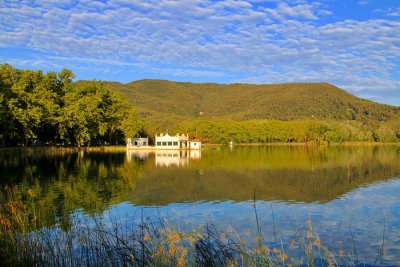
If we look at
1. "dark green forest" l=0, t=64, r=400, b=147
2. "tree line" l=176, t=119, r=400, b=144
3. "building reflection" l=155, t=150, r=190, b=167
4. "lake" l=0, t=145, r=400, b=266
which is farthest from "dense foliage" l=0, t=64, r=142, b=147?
"tree line" l=176, t=119, r=400, b=144

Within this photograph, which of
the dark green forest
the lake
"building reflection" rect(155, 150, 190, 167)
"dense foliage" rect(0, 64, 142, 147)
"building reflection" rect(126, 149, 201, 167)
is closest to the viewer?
the lake

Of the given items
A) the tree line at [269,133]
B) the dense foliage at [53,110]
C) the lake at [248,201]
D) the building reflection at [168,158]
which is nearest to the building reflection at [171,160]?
the building reflection at [168,158]

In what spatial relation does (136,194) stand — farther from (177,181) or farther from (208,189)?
(177,181)

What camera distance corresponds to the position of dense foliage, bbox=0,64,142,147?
53938 mm

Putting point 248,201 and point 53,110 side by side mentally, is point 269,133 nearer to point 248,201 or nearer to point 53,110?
point 53,110

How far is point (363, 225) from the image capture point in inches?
600

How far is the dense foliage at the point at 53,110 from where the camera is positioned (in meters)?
53.9

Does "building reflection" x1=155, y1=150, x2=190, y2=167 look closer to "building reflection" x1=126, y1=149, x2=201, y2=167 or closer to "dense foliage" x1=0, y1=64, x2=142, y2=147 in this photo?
"building reflection" x1=126, y1=149, x2=201, y2=167

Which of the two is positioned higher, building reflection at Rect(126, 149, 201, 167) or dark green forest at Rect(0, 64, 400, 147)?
dark green forest at Rect(0, 64, 400, 147)

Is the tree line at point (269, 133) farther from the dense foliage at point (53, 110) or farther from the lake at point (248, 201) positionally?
the lake at point (248, 201)

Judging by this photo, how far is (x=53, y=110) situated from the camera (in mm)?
60406

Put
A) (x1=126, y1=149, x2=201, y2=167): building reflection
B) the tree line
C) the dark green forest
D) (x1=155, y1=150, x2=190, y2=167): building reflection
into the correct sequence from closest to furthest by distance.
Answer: (x1=155, y1=150, x2=190, y2=167): building reflection < (x1=126, y1=149, x2=201, y2=167): building reflection < the dark green forest < the tree line

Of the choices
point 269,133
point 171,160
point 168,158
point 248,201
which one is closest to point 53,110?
point 168,158

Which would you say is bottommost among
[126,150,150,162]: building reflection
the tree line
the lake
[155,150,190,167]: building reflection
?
the lake
